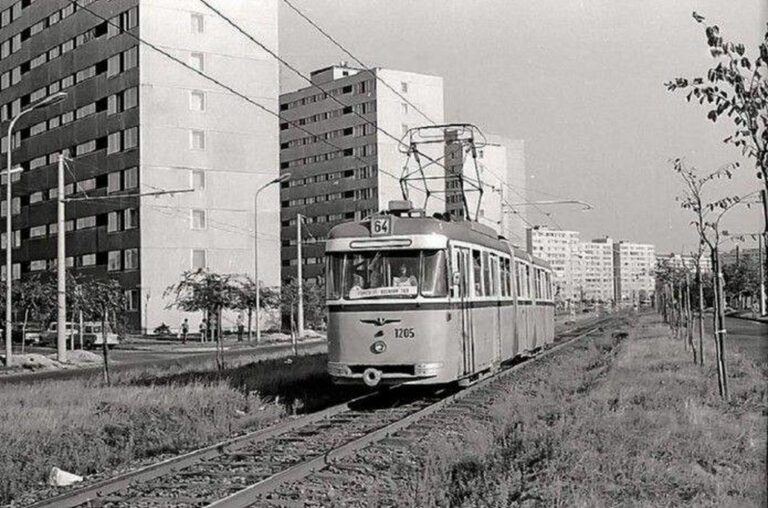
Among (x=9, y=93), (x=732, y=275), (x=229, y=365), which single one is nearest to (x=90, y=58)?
(x=9, y=93)

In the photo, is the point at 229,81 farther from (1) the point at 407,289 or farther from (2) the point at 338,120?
(1) the point at 407,289

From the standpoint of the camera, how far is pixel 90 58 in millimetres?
70188

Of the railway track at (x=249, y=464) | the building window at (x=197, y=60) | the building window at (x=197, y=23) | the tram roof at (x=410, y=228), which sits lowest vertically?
the railway track at (x=249, y=464)

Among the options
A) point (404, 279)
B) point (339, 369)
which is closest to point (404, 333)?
point (404, 279)

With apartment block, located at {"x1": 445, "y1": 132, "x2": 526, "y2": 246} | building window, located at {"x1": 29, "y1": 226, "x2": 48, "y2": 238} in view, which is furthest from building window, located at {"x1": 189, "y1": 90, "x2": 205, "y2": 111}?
apartment block, located at {"x1": 445, "y1": 132, "x2": 526, "y2": 246}

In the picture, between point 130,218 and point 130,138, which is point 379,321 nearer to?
point 130,218

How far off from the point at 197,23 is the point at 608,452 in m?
61.4

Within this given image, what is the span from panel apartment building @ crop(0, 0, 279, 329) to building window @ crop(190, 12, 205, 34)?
7 centimetres

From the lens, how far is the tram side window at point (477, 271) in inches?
688

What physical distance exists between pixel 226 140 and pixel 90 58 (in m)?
11.9

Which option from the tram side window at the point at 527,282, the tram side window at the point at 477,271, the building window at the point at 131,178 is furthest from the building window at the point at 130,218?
the tram side window at the point at 477,271

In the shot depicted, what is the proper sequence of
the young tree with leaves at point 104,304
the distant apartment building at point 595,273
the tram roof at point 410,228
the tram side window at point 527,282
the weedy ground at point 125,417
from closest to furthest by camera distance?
the weedy ground at point 125,417 < the tram roof at point 410,228 < the young tree with leaves at point 104,304 < the tram side window at point 527,282 < the distant apartment building at point 595,273

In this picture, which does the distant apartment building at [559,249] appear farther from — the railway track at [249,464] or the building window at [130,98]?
the railway track at [249,464]

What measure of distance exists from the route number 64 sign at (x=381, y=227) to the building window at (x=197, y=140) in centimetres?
5278
